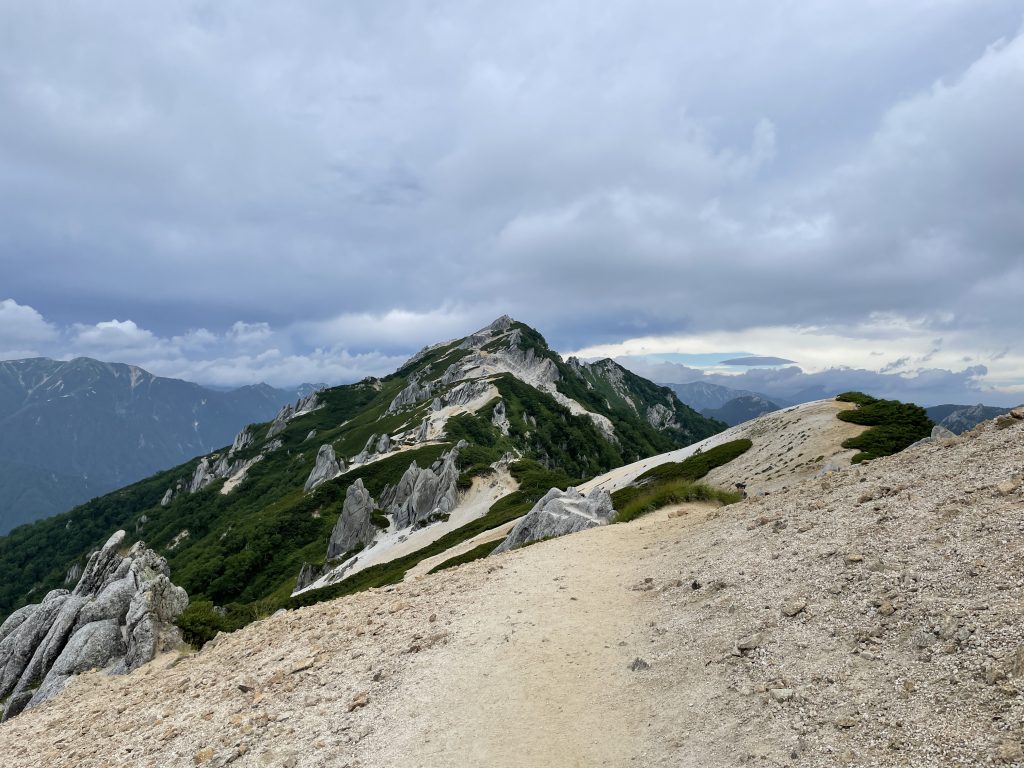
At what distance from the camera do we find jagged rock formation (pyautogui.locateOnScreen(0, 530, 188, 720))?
78.6 ft

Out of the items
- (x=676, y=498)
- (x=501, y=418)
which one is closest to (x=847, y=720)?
(x=676, y=498)

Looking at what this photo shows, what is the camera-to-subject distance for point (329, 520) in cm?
10106

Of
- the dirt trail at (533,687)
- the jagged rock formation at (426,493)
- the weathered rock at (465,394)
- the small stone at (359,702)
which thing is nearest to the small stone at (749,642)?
the dirt trail at (533,687)

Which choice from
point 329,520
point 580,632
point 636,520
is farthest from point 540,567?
point 329,520

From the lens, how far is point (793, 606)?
35.5 feet

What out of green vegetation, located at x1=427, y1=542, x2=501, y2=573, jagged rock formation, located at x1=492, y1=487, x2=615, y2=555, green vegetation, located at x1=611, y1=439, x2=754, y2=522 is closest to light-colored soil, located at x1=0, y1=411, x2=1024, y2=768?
green vegetation, located at x1=611, y1=439, x2=754, y2=522

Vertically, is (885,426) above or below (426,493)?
above

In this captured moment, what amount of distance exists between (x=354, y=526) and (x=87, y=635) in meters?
63.6

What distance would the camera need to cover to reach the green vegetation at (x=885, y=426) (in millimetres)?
34062

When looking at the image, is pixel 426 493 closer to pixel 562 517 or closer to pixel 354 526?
pixel 354 526

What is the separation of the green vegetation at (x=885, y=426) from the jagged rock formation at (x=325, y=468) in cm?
11694

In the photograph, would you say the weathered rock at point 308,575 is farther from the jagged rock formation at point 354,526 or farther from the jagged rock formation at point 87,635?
the jagged rock formation at point 87,635

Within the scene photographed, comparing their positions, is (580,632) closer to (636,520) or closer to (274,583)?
(636,520)

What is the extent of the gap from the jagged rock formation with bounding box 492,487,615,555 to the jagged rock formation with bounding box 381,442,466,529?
160 ft
